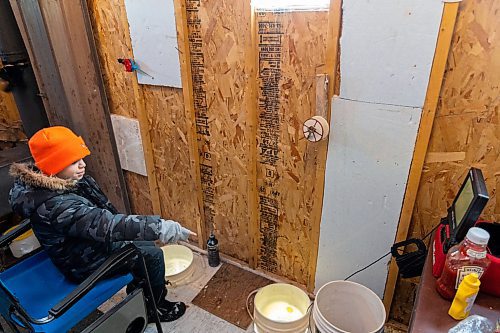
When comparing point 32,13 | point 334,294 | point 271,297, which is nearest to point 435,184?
point 334,294

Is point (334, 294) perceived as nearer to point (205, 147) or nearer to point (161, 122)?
point (205, 147)

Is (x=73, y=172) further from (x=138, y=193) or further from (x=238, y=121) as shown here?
(x=138, y=193)

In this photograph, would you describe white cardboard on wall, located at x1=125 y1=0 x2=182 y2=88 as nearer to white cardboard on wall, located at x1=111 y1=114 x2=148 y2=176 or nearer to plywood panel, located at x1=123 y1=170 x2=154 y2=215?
white cardboard on wall, located at x1=111 y1=114 x2=148 y2=176

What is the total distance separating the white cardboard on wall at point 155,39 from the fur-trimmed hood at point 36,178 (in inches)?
36.2

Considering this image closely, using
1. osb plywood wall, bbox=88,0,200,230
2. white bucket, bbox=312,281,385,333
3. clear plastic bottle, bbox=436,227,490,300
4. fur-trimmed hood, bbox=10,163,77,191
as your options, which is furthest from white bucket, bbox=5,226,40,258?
clear plastic bottle, bbox=436,227,490,300

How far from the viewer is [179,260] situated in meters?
2.33

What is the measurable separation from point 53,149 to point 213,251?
1289 millimetres

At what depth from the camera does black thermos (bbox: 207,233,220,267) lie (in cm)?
222

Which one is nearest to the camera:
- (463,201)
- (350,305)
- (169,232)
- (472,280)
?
(472,280)

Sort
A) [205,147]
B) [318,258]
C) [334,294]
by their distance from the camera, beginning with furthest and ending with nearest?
[205,147] → [318,258] → [334,294]

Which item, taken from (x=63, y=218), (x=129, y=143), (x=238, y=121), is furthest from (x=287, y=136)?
(x=129, y=143)

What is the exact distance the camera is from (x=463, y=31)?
3.80 feet

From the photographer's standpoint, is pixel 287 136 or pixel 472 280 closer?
pixel 472 280

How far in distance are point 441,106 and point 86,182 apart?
170 centimetres
